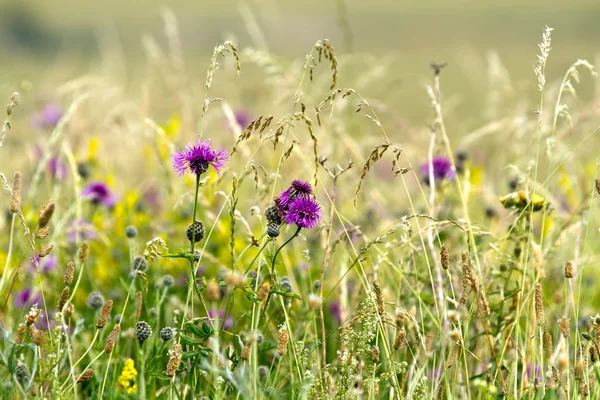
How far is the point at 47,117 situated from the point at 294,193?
9.12 ft

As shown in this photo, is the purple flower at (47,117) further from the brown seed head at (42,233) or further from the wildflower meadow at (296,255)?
the brown seed head at (42,233)

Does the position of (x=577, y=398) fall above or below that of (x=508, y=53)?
below

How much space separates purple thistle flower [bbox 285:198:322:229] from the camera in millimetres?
1489

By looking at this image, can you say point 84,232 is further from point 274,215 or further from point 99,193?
point 274,215

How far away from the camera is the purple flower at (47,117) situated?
12.7 feet

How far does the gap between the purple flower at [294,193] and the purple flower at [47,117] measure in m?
2.69

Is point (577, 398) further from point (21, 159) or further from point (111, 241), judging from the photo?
point (21, 159)

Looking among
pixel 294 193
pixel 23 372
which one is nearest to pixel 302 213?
pixel 294 193

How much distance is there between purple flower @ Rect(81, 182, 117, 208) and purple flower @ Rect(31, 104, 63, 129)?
0.96 meters

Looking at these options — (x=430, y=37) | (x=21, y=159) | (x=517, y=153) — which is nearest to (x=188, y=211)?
(x=21, y=159)

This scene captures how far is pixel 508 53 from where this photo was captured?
31.9 meters

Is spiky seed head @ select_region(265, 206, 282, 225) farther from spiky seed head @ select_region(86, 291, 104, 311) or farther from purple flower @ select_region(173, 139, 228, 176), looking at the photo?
spiky seed head @ select_region(86, 291, 104, 311)

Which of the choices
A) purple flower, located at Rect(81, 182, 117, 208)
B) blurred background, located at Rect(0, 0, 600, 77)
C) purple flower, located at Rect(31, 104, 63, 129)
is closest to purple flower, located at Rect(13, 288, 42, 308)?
purple flower, located at Rect(81, 182, 117, 208)

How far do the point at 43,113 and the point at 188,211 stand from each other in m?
1.25
